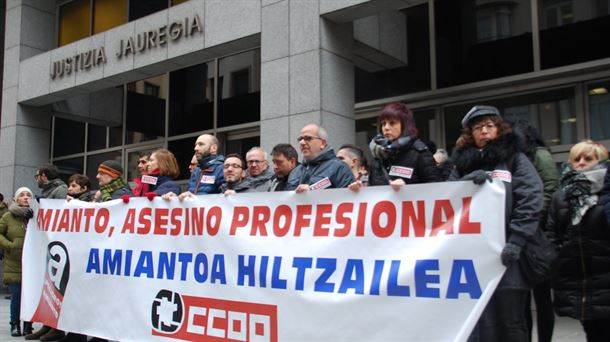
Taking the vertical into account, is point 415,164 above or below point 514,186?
above

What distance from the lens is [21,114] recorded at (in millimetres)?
13336

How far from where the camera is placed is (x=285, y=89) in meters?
8.80

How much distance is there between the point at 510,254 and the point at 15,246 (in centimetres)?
560

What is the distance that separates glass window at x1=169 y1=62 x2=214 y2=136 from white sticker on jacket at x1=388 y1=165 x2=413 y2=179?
8.64 metres

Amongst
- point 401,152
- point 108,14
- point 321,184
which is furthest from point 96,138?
point 401,152

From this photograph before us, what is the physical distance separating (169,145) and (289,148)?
27.7 feet

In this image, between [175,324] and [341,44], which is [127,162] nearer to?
[341,44]

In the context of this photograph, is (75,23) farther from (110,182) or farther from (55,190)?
(110,182)

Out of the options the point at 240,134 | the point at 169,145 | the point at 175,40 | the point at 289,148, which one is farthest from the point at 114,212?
the point at 169,145

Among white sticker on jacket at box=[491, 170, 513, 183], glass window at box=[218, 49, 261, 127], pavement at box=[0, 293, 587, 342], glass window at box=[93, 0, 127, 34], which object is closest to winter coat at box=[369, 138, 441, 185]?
white sticker on jacket at box=[491, 170, 513, 183]

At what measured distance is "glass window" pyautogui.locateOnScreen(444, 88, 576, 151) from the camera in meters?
8.41

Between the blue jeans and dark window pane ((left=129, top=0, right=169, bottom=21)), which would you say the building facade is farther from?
the blue jeans

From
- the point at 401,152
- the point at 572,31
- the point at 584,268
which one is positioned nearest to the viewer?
the point at 584,268

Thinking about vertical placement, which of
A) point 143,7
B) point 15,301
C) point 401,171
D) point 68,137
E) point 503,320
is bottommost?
point 15,301
